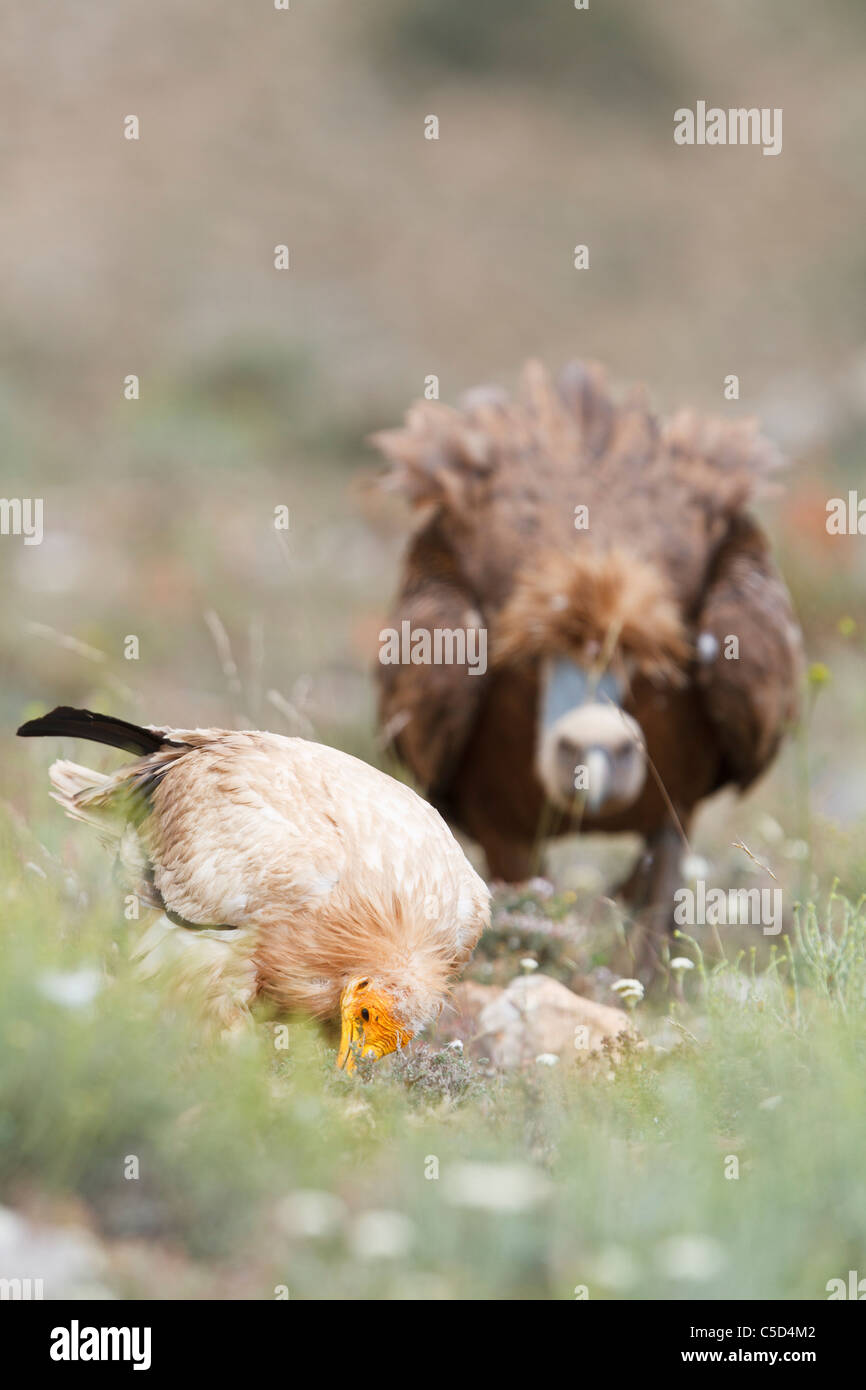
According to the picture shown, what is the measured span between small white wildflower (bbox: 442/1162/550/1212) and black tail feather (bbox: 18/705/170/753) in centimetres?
166

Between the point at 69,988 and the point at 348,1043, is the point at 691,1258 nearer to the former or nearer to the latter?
the point at 348,1043

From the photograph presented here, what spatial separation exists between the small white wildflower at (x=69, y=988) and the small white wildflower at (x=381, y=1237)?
70 cm

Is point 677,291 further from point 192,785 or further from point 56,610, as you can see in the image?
point 192,785

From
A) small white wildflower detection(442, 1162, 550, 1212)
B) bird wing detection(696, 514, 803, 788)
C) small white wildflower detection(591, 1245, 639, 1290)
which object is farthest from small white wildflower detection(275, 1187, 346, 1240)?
bird wing detection(696, 514, 803, 788)

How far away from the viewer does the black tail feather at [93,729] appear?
392cm

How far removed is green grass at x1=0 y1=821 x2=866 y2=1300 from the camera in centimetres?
262

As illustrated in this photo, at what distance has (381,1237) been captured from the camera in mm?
2502

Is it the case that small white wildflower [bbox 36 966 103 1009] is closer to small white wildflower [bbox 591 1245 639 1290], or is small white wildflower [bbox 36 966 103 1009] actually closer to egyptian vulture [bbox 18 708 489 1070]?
egyptian vulture [bbox 18 708 489 1070]

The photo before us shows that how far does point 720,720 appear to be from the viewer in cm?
609

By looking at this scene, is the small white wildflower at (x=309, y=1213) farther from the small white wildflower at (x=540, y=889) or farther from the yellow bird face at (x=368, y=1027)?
the small white wildflower at (x=540, y=889)

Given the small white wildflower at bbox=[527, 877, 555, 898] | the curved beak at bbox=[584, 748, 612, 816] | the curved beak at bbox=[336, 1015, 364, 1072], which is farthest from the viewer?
the curved beak at bbox=[584, 748, 612, 816]

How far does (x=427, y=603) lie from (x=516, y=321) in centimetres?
1605
